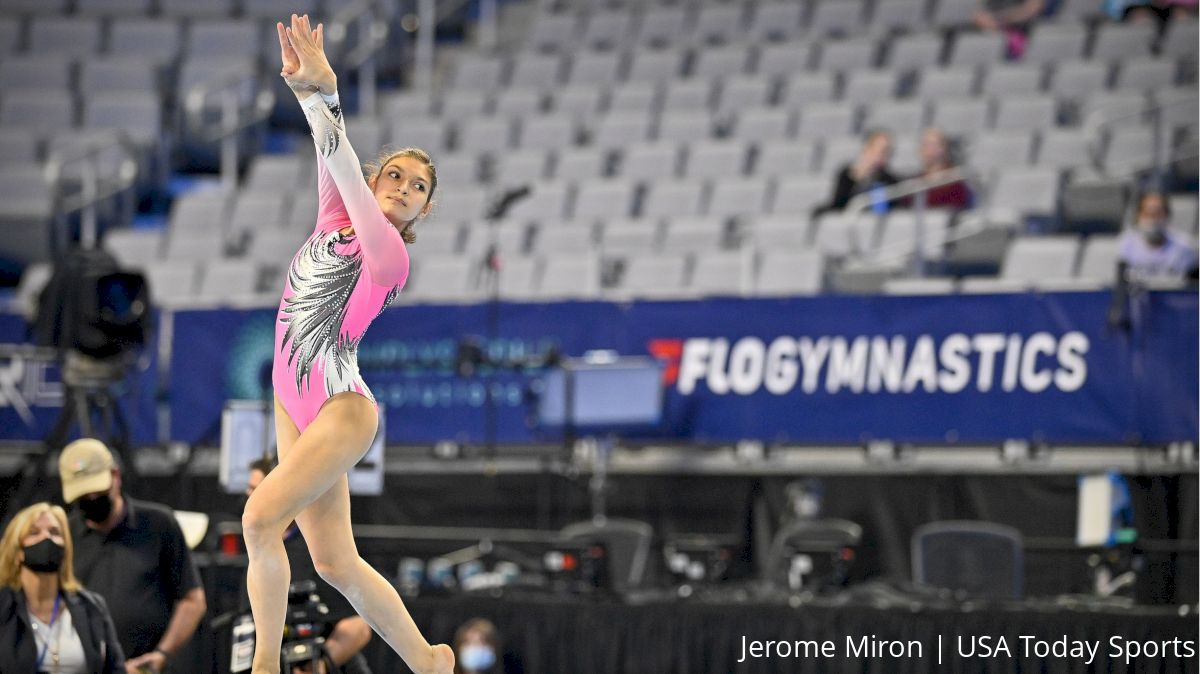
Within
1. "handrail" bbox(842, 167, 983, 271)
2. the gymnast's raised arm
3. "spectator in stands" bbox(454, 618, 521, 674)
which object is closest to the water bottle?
"spectator in stands" bbox(454, 618, 521, 674)

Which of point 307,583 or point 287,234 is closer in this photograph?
point 307,583

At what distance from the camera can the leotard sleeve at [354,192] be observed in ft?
16.5

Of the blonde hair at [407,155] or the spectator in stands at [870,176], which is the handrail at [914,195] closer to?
the spectator in stands at [870,176]

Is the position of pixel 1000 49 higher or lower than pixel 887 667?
higher

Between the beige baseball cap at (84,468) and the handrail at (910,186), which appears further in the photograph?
the handrail at (910,186)

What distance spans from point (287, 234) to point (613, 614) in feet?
22.4

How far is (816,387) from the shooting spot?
10469mm

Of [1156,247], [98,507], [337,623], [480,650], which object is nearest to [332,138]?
[98,507]

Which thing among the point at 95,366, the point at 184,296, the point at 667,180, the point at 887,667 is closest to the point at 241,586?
the point at 95,366

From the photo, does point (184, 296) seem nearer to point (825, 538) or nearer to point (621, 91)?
point (621, 91)

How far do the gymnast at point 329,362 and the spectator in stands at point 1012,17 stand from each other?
1022 cm

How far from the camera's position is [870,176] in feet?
40.0

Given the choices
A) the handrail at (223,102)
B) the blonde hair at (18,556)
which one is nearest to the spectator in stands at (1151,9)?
the handrail at (223,102)

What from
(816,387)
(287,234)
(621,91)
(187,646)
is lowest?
(187,646)
